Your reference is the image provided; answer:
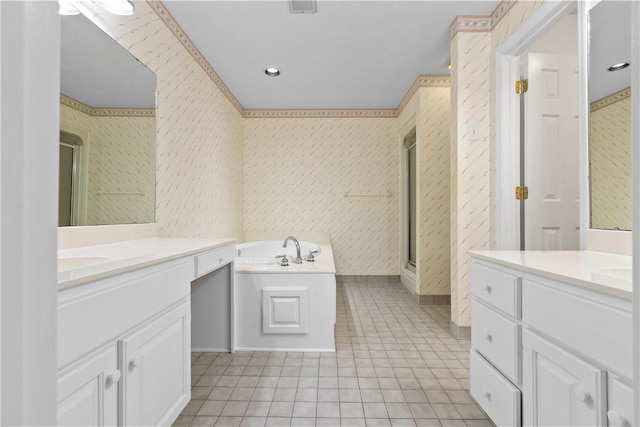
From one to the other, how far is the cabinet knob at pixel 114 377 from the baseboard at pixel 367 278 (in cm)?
371

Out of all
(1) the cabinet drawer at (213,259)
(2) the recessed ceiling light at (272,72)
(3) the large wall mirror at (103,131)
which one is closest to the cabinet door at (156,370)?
(1) the cabinet drawer at (213,259)

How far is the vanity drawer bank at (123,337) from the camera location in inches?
30.8

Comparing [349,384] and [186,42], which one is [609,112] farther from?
[186,42]

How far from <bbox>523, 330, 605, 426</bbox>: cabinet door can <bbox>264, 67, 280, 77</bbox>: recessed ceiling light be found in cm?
305

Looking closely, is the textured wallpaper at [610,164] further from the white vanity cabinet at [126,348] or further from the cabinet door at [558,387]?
the white vanity cabinet at [126,348]

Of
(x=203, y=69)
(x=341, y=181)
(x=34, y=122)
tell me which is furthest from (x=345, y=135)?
(x=34, y=122)

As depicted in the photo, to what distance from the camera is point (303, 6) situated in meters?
2.25

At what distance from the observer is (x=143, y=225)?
204cm

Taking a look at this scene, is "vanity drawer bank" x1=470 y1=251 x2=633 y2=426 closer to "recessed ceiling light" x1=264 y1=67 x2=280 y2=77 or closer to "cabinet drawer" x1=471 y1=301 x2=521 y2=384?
"cabinet drawer" x1=471 y1=301 x2=521 y2=384

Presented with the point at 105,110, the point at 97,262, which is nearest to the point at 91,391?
the point at 97,262

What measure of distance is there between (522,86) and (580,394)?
2.04m

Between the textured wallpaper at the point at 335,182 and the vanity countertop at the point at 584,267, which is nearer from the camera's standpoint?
the vanity countertop at the point at 584,267

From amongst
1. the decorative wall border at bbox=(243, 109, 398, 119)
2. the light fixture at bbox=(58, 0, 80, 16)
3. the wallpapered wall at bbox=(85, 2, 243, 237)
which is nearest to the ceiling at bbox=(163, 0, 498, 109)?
the wallpapered wall at bbox=(85, 2, 243, 237)

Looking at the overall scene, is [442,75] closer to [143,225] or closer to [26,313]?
[143,225]
